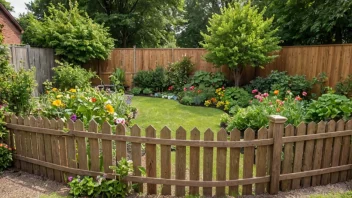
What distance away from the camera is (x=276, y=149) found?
2.75 meters

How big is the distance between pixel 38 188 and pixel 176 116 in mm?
3994

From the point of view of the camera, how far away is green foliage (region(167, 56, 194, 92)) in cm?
1027

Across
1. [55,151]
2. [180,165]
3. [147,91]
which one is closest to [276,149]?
[180,165]

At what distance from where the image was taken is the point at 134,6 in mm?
18406

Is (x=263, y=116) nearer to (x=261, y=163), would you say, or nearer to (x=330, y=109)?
(x=330, y=109)

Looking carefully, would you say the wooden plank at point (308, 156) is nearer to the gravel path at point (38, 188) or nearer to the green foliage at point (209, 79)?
the gravel path at point (38, 188)

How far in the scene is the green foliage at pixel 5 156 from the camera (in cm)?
331

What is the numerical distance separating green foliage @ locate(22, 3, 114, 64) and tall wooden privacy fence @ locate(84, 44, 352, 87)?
59.4 inches

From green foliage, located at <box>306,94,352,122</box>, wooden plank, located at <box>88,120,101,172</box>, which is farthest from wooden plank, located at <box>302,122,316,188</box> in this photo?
wooden plank, located at <box>88,120,101,172</box>

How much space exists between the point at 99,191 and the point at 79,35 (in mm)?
8242

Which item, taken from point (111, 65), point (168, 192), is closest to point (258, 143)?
point (168, 192)

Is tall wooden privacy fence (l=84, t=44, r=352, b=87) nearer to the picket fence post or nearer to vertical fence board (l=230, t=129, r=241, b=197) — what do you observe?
the picket fence post

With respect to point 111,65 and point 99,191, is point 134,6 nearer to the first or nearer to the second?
point 111,65

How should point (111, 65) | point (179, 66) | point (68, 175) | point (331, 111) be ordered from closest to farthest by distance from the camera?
point (68, 175) → point (331, 111) → point (179, 66) → point (111, 65)
